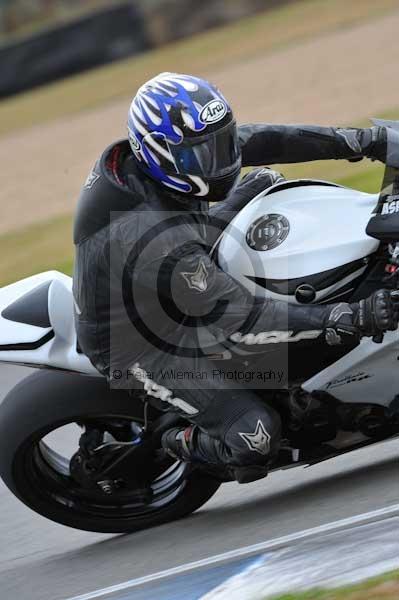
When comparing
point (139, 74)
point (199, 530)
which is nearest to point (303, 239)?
point (199, 530)

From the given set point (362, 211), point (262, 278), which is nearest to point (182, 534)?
point (262, 278)

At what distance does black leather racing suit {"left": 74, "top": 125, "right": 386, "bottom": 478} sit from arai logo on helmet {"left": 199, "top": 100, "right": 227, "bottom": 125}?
0.31 m

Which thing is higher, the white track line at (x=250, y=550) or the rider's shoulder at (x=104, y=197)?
the rider's shoulder at (x=104, y=197)

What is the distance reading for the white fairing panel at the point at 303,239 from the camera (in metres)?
3.84

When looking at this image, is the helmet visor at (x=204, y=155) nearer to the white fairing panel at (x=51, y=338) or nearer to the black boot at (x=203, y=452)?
the white fairing panel at (x=51, y=338)

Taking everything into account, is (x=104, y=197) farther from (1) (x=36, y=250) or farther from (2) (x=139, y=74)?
(2) (x=139, y=74)

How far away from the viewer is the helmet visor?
3.63 meters

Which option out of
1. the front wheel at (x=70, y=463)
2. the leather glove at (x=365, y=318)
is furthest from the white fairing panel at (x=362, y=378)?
the front wheel at (x=70, y=463)

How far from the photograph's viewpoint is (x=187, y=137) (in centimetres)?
362

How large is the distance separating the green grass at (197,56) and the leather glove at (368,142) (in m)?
12.4

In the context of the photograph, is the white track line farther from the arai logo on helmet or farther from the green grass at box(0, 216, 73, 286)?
the green grass at box(0, 216, 73, 286)

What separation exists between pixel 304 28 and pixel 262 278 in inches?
571

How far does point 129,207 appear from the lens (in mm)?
3734

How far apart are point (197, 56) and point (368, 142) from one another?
1416cm
